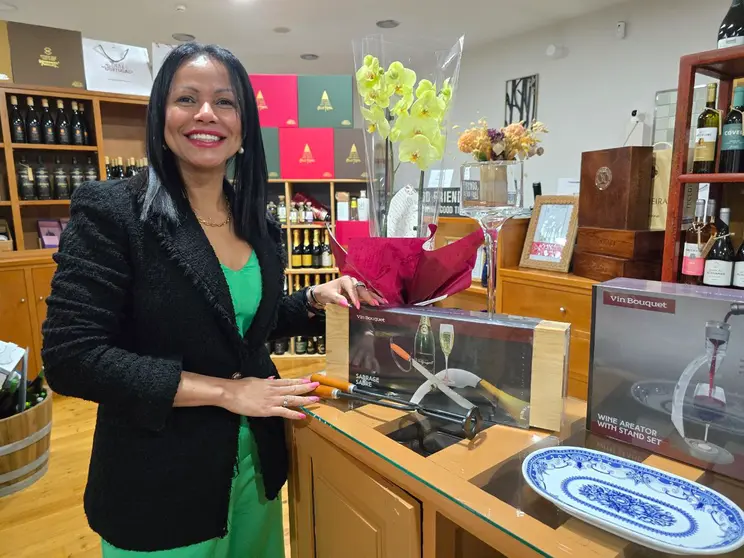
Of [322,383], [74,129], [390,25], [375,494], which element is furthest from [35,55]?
[375,494]

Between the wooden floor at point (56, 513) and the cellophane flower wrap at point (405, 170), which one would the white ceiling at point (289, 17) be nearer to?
the cellophane flower wrap at point (405, 170)

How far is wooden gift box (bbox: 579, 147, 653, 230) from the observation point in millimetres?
2074

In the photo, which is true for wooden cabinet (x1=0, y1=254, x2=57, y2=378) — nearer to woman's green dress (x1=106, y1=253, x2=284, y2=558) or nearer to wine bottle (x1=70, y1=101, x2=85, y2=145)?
wine bottle (x1=70, y1=101, x2=85, y2=145)

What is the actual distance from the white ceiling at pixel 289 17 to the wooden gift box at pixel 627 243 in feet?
7.56

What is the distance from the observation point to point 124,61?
3.66 metres

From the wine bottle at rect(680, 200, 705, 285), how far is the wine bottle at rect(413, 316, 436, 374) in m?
1.31

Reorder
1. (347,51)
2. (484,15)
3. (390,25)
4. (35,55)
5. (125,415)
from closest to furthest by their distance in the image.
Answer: (125,415) → (35,55) → (484,15) → (390,25) → (347,51)

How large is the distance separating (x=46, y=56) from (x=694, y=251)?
4.06 meters

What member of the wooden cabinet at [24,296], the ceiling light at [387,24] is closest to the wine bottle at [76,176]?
the wooden cabinet at [24,296]

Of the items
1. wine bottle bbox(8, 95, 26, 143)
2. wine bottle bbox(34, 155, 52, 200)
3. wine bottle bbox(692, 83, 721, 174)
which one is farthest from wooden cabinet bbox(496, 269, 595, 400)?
wine bottle bbox(8, 95, 26, 143)

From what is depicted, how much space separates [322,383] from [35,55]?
3.70 metres

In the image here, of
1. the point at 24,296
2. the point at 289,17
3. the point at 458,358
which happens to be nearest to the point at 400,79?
the point at 458,358

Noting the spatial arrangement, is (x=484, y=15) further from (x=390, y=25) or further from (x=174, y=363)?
(x=174, y=363)

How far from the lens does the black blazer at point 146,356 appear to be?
84cm
